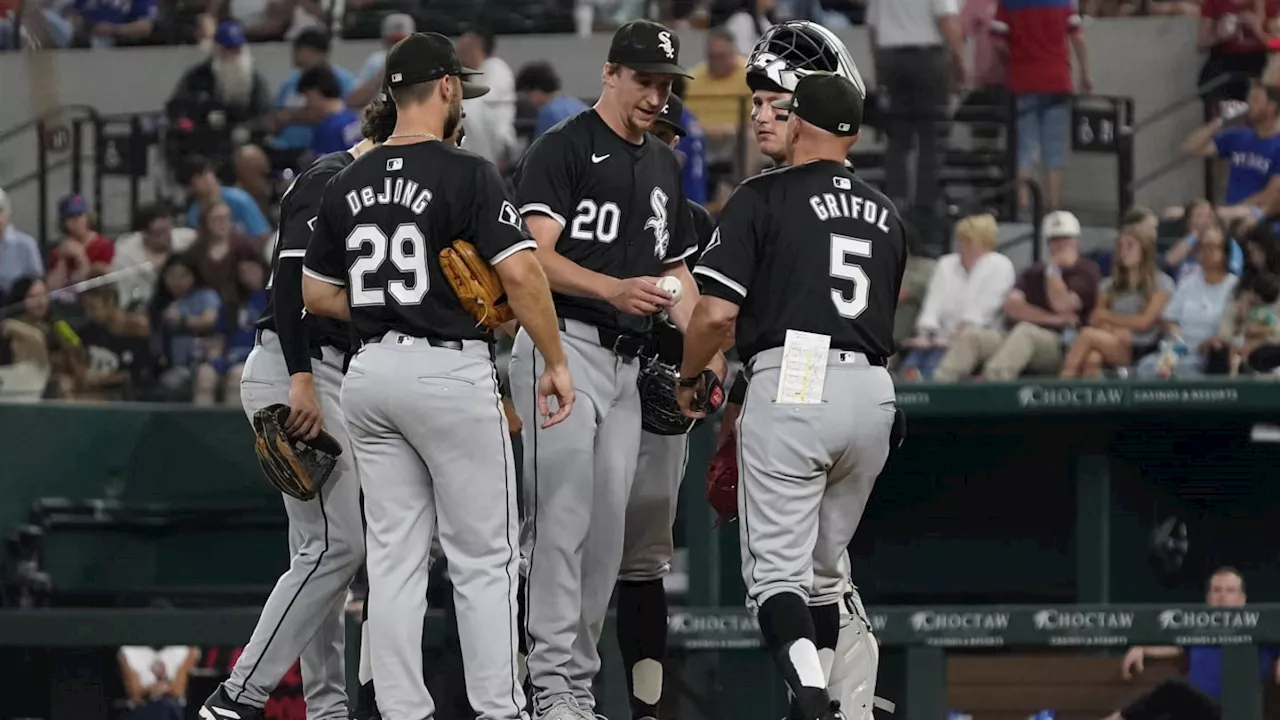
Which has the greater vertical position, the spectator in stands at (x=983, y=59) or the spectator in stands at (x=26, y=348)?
the spectator in stands at (x=983, y=59)

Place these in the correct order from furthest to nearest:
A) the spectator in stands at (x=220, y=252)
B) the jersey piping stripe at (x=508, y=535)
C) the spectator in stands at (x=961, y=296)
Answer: the spectator in stands at (x=220, y=252)
the spectator in stands at (x=961, y=296)
the jersey piping stripe at (x=508, y=535)

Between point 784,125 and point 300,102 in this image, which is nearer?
point 784,125

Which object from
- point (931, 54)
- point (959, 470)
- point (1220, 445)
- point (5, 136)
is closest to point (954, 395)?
point (959, 470)

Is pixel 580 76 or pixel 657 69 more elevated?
pixel 657 69

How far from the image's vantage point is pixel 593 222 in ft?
20.1

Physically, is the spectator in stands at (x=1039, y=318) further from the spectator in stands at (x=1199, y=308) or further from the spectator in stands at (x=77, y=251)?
the spectator in stands at (x=77, y=251)

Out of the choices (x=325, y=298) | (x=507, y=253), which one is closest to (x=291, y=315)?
(x=325, y=298)

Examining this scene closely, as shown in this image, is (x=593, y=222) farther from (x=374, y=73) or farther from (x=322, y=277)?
(x=374, y=73)

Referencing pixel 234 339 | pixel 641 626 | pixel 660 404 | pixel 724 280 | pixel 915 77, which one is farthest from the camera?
pixel 915 77

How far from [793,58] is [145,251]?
5.87 meters

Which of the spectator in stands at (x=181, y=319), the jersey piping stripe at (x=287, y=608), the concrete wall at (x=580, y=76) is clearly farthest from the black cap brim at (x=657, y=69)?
the concrete wall at (x=580, y=76)

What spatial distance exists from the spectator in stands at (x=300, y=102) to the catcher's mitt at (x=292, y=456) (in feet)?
20.2

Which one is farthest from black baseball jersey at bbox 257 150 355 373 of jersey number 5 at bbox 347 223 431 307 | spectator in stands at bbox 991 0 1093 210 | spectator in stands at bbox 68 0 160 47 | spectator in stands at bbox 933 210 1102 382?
spectator in stands at bbox 68 0 160 47

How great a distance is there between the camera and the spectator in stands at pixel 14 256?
1116cm
